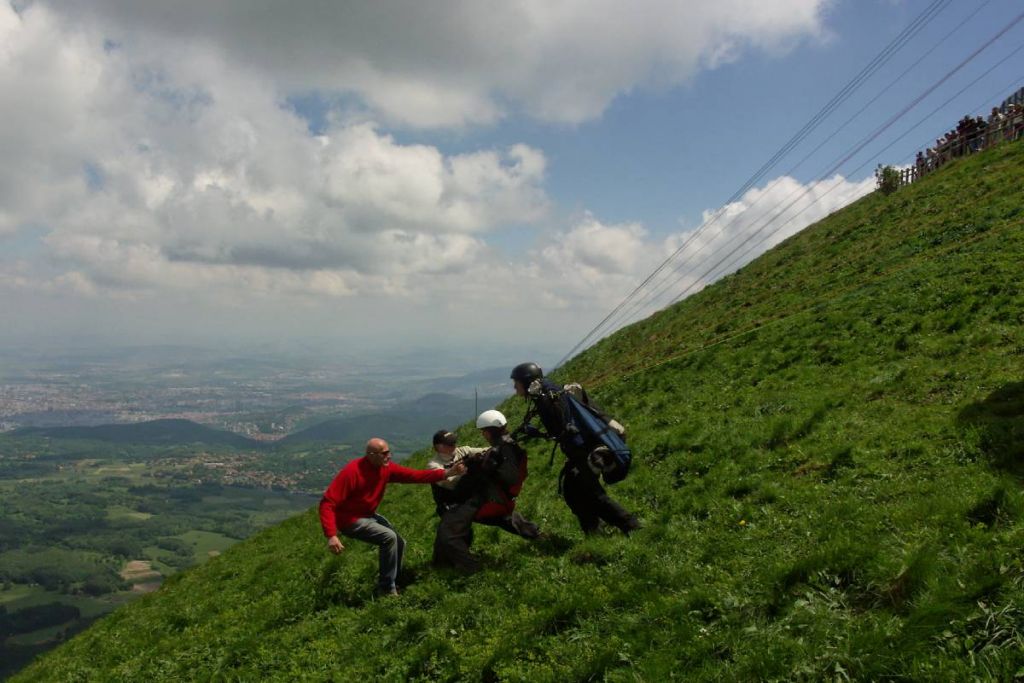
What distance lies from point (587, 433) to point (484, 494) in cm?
219

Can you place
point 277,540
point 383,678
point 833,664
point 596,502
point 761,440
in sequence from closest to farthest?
point 833,664, point 383,678, point 596,502, point 761,440, point 277,540

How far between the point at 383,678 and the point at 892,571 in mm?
6039

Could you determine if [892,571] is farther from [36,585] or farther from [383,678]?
[36,585]

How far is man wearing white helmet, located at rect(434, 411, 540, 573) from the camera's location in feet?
29.9

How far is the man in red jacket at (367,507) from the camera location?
30.4 ft

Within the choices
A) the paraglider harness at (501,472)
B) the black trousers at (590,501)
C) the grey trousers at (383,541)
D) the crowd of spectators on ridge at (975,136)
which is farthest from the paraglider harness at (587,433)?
the crowd of spectators on ridge at (975,136)

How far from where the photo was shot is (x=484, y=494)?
373 inches

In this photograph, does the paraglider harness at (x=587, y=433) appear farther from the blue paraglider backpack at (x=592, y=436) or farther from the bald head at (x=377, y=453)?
the bald head at (x=377, y=453)

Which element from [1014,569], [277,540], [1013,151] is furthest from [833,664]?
[1013,151]

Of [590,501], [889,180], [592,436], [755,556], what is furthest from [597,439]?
[889,180]

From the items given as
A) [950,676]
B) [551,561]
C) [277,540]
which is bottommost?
[277,540]

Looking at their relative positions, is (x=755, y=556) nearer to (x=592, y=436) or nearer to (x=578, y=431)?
(x=592, y=436)

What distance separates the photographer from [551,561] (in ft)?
29.0

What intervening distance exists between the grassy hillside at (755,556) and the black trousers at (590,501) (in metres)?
0.39
